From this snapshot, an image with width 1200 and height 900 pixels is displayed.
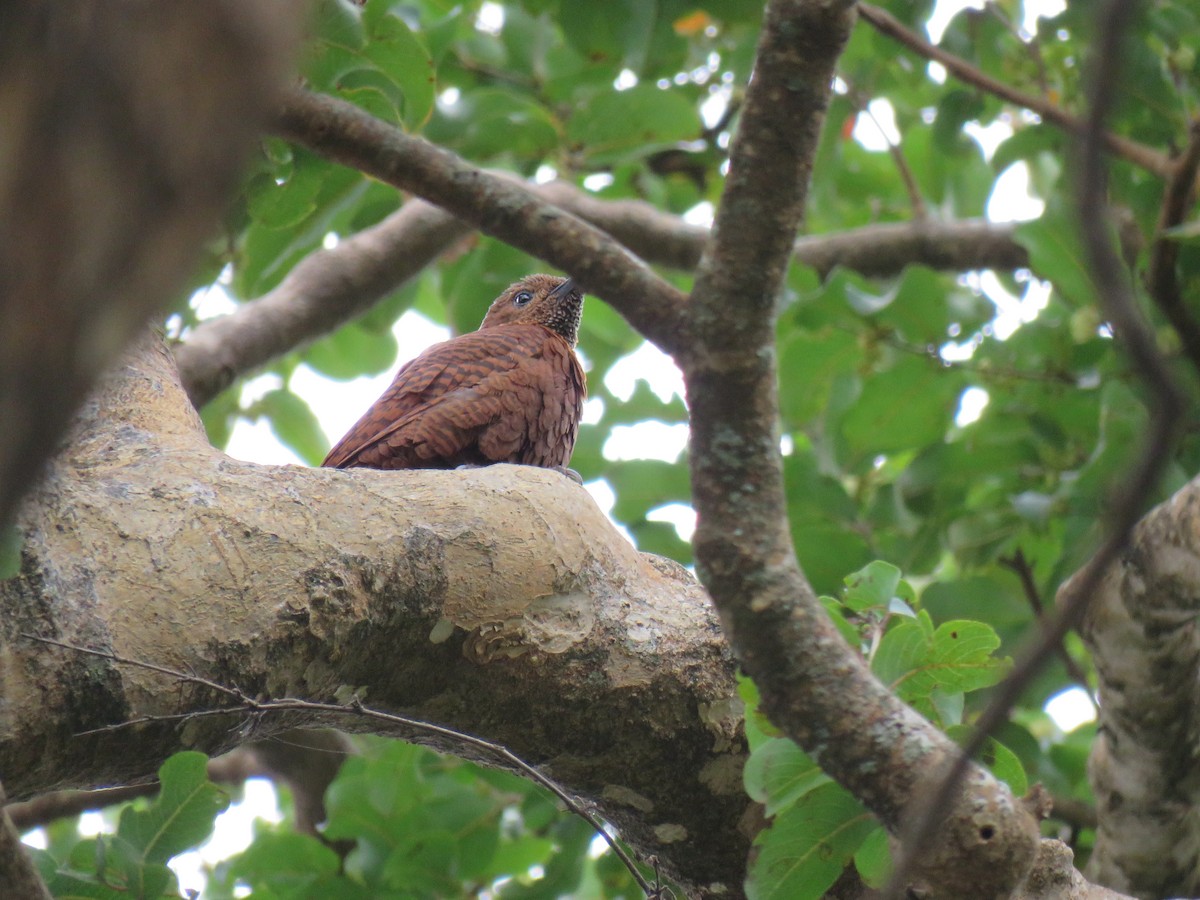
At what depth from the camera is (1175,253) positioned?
3.74 m

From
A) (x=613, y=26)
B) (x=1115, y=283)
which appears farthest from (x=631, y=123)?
(x=1115, y=283)

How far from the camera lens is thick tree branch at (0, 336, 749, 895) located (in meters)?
1.96

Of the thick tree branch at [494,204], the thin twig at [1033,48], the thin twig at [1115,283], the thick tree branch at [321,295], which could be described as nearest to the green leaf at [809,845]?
the thick tree branch at [494,204]

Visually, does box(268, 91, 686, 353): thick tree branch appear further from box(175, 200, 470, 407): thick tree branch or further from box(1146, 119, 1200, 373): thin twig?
box(1146, 119, 1200, 373): thin twig

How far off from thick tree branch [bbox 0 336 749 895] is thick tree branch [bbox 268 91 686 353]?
547 mm

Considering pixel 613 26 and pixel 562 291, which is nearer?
pixel 613 26

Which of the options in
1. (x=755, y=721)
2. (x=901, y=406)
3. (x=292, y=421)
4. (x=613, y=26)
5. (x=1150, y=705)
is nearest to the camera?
(x=755, y=721)

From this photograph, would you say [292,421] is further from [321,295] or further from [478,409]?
[478,409]

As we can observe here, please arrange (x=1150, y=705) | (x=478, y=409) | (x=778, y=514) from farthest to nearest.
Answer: (x=478, y=409) → (x=1150, y=705) → (x=778, y=514)

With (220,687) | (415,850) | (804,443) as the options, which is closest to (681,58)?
(804,443)

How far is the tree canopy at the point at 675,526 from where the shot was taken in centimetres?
182

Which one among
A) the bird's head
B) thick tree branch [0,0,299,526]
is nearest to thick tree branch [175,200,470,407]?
the bird's head

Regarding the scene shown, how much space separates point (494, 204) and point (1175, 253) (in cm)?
247

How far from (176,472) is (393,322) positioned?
3068 mm
